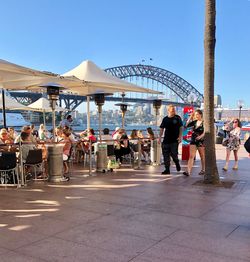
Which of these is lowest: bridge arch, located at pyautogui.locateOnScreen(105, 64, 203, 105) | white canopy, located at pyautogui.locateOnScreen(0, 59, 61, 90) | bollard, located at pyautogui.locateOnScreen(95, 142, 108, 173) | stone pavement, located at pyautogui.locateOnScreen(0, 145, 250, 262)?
stone pavement, located at pyautogui.locateOnScreen(0, 145, 250, 262)

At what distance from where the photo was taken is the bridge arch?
90.4 metres

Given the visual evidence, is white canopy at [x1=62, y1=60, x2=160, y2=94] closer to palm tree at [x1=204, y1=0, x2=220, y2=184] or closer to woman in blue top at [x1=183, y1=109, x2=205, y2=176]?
woman in blue top at [x1=183, y1=109, x2=205, y2=176]

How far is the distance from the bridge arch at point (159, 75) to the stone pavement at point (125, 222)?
83.3 meters

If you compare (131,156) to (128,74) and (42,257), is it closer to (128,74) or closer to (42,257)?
(42,257)

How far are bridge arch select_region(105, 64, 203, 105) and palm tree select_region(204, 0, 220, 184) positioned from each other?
82289mm

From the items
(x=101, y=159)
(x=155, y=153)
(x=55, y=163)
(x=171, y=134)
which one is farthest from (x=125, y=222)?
(x=155, y=153)

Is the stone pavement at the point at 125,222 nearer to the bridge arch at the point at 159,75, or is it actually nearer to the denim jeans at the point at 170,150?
the denim jeans at the point at 170,150

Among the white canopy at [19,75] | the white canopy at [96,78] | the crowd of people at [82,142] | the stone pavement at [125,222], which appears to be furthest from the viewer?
the white canopy at [96,78]

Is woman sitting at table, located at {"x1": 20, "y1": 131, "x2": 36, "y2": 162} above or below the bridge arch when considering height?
below

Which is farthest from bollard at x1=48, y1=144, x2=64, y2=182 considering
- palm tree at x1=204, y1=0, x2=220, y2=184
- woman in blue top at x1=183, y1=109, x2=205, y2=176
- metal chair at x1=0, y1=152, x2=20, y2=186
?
palm tree at x1=204, y1=0, x2=220, y2=184

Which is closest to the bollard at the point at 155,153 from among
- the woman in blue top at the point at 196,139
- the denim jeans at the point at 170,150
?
the denim jeans at the point at 170,150

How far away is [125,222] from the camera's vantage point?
4172 millimetres

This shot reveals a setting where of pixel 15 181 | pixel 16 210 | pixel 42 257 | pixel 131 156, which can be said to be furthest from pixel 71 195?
pixel 131 156

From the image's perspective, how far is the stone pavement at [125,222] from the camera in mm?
3230
